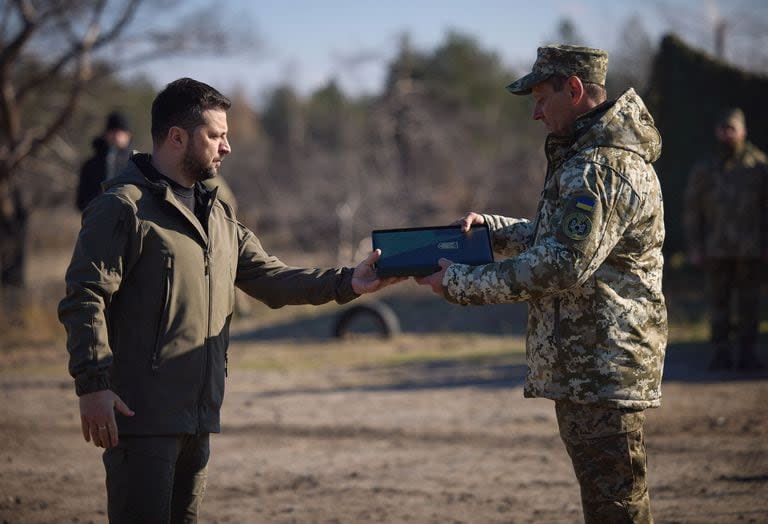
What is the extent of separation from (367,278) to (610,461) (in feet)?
4.48

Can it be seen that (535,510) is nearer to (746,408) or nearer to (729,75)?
(746,408)

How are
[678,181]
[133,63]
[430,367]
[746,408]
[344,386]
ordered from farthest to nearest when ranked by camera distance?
1. [133,63]
2. [678,181]
3. [430,367]
4. [344,386]
5. [746,408]

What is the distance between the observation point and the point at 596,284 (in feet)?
12.7

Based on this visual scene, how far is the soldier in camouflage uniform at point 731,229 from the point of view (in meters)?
9.90

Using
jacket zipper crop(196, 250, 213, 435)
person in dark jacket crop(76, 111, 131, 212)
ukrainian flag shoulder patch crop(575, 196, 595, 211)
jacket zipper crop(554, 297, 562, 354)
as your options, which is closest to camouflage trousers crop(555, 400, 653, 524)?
jacket zipper crop(554, 297, 562, 354)

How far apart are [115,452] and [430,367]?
7662mm

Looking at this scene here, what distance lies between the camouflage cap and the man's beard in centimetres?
141

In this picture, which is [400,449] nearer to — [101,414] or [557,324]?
[557,324]

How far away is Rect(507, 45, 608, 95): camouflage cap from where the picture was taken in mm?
3959

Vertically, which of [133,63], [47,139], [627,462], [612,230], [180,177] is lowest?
[627,462]

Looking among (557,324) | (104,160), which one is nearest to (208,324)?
(557,324)

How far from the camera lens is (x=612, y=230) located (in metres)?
3.77

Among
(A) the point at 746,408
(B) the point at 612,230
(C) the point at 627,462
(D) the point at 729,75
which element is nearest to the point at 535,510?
(C) the point at 627,462

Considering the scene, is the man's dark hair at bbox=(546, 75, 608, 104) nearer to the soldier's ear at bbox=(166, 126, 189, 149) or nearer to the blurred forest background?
the soldier's ear at bbox=(166, 126, 189, 149)
